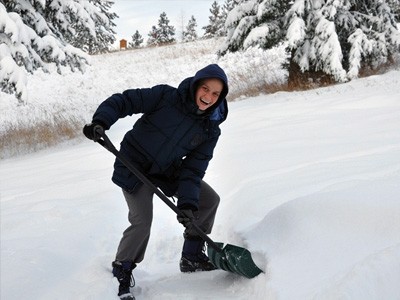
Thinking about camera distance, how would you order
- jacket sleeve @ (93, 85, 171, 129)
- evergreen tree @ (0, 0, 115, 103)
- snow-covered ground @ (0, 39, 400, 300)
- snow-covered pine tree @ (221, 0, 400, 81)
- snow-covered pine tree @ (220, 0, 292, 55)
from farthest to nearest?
snow-covered pine tree @ (220, 0, 292, 55) → snow-covered pine tree @ (221, 0, 400, 81) → evergreen tree @ (0, 0, 115, 103) → jacket sleeve @ (93, 85, 171, 129) → snow-covered ground @ (0, 39, 400, 300)

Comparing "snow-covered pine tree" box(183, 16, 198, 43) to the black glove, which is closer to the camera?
the black glove

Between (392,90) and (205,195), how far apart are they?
5301 millimetres

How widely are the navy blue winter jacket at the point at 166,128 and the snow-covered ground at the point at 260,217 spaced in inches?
26.1

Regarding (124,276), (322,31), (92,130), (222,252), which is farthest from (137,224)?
(322,31)

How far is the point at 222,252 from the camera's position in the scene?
2822mm

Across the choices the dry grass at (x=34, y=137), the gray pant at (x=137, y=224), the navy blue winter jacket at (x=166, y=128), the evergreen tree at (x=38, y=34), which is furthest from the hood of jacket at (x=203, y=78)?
the dry grass at (x=34, y=137)

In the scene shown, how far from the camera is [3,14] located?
23.7 ft

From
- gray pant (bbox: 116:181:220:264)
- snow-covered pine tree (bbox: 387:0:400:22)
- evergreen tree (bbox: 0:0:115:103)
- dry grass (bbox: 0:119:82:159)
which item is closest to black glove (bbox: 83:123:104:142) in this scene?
gray pant (bbox: 116:181:220:264)

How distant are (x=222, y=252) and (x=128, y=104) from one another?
45.8 inches

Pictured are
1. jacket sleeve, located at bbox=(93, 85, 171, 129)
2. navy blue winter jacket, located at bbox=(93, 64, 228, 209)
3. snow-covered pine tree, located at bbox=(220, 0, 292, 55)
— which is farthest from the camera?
snow-covered pine tree, located at bbox=(220, 0, 292, 55)

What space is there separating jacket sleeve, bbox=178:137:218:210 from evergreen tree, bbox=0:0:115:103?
552cm

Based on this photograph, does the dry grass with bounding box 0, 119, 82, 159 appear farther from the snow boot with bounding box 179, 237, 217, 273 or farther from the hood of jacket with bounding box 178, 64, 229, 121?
the hood of jacket with bounding box 178, 64, 229, 121

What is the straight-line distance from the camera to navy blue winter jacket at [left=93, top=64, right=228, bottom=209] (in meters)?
2.64

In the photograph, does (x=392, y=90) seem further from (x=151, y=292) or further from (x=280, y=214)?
(x=151, y=292)
